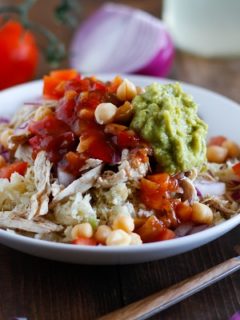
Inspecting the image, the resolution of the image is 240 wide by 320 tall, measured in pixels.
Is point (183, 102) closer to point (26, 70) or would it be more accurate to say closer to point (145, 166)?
point (145, 166)

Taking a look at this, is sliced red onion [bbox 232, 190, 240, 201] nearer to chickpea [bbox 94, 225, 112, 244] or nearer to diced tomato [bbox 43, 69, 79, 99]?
chickpea [bbox 94, 225, 112, 244]

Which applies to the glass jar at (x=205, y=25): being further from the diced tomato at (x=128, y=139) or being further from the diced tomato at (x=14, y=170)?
the diced tomato at (x=14, y=170)

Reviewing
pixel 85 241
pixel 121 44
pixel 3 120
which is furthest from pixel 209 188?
pixel 121 44

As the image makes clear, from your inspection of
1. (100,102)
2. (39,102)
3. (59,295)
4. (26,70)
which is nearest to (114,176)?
(100,102)

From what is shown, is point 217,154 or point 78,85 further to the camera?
point 217,154

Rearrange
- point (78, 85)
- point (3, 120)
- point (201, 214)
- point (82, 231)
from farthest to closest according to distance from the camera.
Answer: point (3, 120)
point (78, 85)
point (201, 214)
point (82, 231)

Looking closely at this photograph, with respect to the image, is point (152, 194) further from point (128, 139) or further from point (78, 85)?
point (78, 85)
